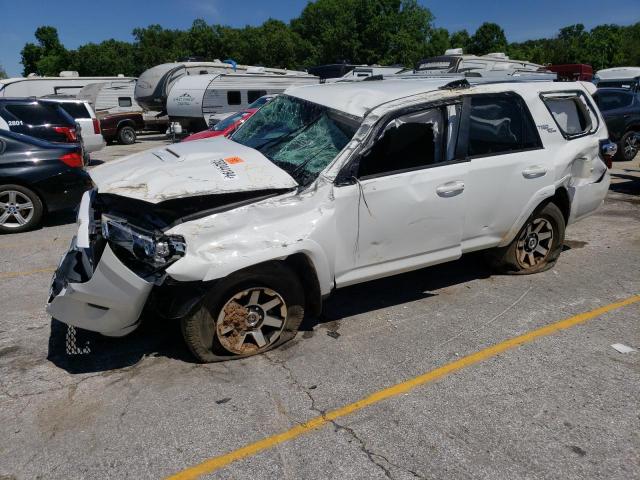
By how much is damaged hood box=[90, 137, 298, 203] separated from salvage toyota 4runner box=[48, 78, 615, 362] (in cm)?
1

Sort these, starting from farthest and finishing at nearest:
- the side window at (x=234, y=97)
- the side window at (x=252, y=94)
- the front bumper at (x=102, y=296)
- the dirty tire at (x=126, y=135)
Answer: the dirty tire at (x=126, y=135) < the side window at (x=252, y=94) < the side window at (x=234, y=97) < the front bumper at (x=102, y=296)

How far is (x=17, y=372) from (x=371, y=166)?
283cm

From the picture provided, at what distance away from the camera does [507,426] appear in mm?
2957

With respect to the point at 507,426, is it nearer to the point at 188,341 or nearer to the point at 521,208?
the point at 188,341

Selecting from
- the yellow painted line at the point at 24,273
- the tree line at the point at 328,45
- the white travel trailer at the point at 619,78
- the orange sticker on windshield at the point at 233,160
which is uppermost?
the tree line at the point at 328,45

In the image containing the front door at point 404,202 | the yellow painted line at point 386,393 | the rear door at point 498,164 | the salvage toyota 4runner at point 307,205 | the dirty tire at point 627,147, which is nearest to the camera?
the yellow painted line at point 386,393

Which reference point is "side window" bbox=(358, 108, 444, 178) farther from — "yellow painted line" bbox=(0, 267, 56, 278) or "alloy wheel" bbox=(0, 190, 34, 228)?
"alloy wheel" bbox=(0, 190, 34, 228)

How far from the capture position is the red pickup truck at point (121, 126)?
2123 centimetres

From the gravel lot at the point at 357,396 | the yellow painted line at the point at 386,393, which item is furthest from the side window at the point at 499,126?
the yellow painted line at the point at 386,393

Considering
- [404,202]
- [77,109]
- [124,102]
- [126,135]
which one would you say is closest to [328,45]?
[124,102]

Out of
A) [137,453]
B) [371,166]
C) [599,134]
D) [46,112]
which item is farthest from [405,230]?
[46,112]

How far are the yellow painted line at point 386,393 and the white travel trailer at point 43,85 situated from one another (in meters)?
22.9

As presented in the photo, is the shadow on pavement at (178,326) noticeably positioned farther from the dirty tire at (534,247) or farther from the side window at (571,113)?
the side window at (571,113)

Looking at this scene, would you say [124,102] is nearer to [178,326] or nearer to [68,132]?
[68,132]
